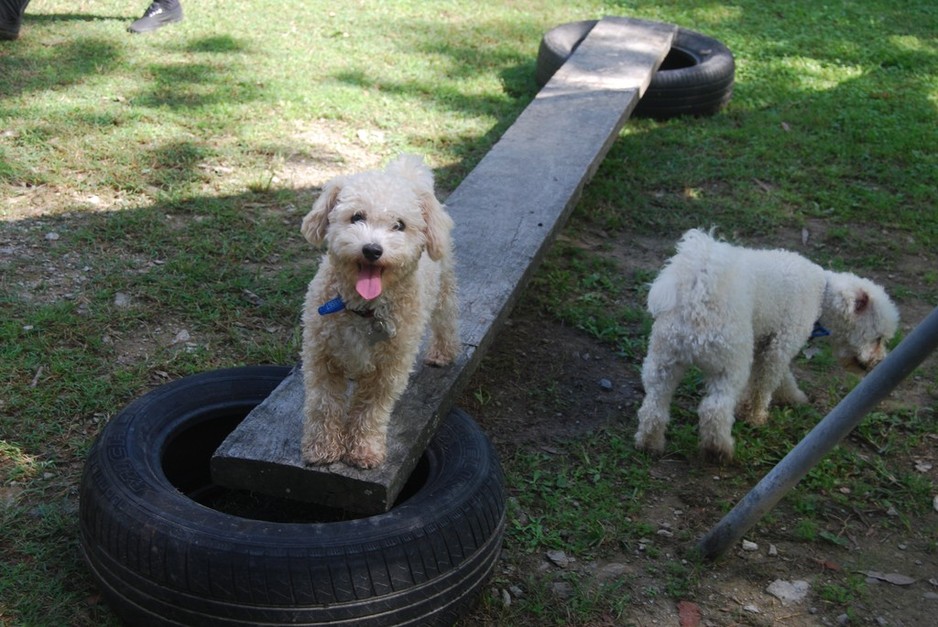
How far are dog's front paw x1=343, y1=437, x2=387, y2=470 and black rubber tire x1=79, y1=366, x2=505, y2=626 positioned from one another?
18 cm

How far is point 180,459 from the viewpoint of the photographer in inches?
141

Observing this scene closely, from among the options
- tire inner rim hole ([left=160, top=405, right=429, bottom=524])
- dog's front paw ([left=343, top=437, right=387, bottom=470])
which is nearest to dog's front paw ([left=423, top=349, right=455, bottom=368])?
tire inner rim hole ([left=160, top=405, right=429, bottom=524])

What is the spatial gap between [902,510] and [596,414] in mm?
1420

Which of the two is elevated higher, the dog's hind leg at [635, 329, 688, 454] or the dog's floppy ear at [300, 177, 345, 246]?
the dog's floppy ear at [300, 177, 345, 246]

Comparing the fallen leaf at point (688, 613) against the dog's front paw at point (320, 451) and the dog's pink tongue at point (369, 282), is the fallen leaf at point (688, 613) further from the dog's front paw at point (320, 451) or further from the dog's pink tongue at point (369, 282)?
the dog's pink tongue at point (369, 282)

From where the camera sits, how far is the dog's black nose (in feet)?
9.58

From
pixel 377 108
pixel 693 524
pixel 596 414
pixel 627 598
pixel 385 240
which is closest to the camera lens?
pixel 385 240

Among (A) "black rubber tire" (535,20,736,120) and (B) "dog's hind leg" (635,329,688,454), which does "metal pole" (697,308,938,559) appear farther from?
(A) "black rubber tire" (535,20,736,120)

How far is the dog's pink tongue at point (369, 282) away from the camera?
2.93 m

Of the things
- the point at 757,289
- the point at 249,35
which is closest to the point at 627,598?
the point at 757,289

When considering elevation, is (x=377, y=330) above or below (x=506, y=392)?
above

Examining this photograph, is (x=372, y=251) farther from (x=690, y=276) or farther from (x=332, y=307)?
(x=690, y=276)

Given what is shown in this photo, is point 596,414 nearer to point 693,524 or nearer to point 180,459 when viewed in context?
point 693,524

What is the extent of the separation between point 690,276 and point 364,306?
1.64 metres
